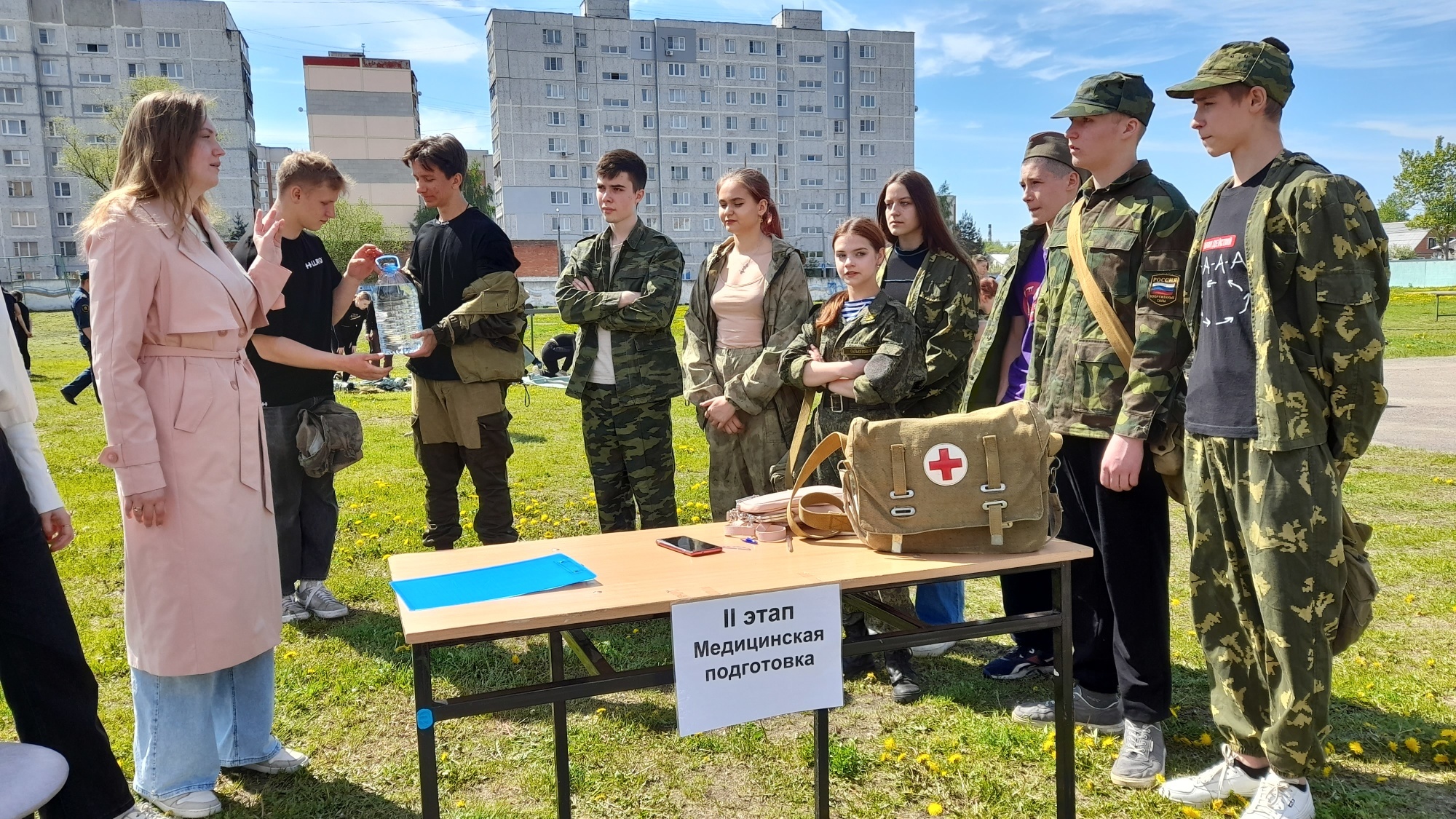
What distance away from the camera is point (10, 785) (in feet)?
5.70

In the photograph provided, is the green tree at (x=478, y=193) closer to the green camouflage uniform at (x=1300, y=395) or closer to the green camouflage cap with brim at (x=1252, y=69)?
the green camouflage cap with brim at (x=1252, y=69)

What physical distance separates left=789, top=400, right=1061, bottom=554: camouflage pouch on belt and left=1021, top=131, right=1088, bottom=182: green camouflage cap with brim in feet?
5.83

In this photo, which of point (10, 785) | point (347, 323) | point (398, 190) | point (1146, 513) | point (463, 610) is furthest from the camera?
point (398, 190)

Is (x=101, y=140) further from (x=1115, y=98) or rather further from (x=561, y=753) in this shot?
(x=1115, y=98)

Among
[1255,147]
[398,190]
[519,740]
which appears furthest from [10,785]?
[398,190]

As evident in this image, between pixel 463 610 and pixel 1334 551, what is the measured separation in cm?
233

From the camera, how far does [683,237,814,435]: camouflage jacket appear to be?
431cm

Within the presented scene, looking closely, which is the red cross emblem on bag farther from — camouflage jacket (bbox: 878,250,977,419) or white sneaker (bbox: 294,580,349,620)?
white sneaker (bbox: 294,580,349,620)

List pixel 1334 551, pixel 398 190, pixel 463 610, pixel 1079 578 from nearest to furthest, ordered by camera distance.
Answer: pixel 463 610 → pixel 1334 551 → pixel 1079 578 → pixel 398 190

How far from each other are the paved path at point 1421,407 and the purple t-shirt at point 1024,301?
715cm

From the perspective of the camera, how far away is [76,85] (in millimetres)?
70062

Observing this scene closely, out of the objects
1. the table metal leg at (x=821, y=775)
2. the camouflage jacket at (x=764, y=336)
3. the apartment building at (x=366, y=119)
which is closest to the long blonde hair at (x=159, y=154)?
the camouflage jacket at (x=764, y=336)

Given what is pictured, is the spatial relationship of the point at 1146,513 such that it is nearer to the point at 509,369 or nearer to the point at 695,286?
the point at 695,286

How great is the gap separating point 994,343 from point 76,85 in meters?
85.5
